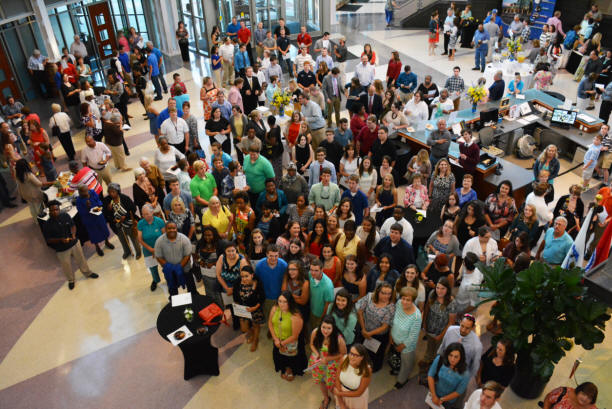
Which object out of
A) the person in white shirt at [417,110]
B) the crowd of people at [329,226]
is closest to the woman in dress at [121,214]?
the crowd of people at [329,226]

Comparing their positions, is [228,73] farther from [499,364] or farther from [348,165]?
[499,364]

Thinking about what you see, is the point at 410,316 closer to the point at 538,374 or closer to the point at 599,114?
the point at 538,374

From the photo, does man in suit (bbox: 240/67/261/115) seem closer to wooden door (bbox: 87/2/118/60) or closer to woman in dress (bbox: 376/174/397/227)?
woman in dress (bbox: 376/174/397/227)

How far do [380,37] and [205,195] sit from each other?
13799 mm

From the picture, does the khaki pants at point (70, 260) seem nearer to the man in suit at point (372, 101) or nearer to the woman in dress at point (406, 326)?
the woman in dress at point (406, 326)

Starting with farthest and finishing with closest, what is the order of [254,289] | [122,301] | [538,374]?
[122,301]
[254,289]
[538,374]

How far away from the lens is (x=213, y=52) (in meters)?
13.2

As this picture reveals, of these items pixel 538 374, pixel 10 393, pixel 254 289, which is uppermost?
pixel 254 289

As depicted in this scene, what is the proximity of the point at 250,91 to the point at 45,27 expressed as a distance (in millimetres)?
5622

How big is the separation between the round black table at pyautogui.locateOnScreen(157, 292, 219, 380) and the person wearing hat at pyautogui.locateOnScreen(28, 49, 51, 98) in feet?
30.7

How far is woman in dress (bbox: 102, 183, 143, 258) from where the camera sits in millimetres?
6980

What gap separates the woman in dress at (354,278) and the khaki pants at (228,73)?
929 centimetres

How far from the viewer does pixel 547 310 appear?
4277 millimetres

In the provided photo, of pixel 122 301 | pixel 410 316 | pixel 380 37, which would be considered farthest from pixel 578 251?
pixel 380 37
